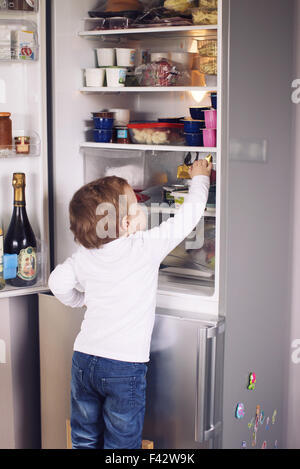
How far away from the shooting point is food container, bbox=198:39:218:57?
201 cm

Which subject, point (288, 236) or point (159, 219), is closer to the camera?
point (159, 219)

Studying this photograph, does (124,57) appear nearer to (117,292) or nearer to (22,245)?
(22,245)

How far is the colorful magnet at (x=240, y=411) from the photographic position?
1967 mm

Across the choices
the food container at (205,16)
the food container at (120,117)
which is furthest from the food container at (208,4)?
the food container at (120,117)

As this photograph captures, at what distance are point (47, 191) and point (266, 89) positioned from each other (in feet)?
2.65

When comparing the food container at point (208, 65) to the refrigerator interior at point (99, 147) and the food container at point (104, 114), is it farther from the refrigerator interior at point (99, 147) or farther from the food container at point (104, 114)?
the food container at point (104, 114)

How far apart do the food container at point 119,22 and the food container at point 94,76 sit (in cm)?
15

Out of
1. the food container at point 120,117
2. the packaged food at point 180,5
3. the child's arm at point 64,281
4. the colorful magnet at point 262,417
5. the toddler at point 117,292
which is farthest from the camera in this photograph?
the food container at point 120,117

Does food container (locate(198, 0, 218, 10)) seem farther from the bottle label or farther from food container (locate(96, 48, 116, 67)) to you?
the bottle label

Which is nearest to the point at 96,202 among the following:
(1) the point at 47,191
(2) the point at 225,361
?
(1) the point at 47,191

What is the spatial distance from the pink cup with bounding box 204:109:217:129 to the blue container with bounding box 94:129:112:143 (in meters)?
A: 0.41

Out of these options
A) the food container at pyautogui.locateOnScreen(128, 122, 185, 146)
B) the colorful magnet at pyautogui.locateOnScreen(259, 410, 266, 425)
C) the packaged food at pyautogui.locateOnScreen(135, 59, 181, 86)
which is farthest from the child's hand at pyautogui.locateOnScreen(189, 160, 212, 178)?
the colorful magnet at pyautogui.locateOnScreen(259, 410, 266, 425)
